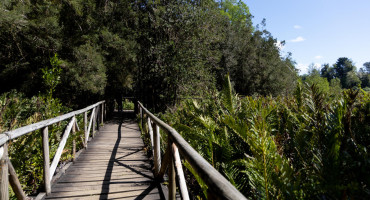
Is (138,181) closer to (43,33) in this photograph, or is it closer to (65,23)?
(43,33)

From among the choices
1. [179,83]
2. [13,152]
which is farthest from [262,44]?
[13,152]

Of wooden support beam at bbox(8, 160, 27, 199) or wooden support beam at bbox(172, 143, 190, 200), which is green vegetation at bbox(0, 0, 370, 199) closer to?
wooden support beam at bbox(172, 143, 190, 200)

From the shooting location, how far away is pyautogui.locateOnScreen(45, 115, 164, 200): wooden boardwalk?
10.7 feet

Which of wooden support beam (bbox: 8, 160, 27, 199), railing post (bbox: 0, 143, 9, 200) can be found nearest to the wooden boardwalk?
wooden support beam (bbox: 8, 160, 27, 199)

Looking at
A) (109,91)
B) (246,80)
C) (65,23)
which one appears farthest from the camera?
(246,80)

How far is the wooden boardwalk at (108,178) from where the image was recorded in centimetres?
326

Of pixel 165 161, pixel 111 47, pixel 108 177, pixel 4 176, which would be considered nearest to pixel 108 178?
pixel 108 177

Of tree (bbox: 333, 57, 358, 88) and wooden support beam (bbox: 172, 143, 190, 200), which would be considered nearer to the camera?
wooden support beam (bbox: 172, 143, 190, 200)

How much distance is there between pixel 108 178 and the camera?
392 centimetres

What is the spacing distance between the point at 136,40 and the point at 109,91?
14.3 feet

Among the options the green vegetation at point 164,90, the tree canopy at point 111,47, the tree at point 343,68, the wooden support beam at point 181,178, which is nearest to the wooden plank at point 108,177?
the green vegetation at point 164,90

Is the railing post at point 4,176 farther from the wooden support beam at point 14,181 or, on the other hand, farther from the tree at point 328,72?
the tree at point 328,72

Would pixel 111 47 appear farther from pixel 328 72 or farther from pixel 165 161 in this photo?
pixel 328 72

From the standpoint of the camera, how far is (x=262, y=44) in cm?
2600
